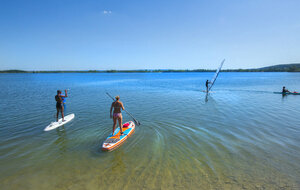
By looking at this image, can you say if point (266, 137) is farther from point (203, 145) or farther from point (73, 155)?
point (73, 155)

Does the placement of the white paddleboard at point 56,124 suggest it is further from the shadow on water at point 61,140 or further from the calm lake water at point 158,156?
the calm lake water at point 158,156

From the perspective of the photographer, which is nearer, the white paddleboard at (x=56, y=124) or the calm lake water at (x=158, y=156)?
the calm lake water at (x=158, y=156)

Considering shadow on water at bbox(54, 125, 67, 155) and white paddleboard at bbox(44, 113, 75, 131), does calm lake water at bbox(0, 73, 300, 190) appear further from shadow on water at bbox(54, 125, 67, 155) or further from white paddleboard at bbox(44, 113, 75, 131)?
white paddleboard at bbox(44, 113, 75, 131)

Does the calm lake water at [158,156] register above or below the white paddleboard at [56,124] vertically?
below

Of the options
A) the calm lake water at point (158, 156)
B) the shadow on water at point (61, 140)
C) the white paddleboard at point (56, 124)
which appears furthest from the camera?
the white paddleboard at point (56, 124)

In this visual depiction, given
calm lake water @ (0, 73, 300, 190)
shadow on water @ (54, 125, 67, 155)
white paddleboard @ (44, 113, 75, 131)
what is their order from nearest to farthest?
calm lake water @ (0, 73, 300, 190), shadow on water @ (54, 125, 67, 155), white paddleboard @ (44, 113, 75, 131)

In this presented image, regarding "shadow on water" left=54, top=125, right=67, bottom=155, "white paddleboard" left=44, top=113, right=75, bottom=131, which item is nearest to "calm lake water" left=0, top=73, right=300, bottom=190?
Answer: "shadow on water" left=54, top=125, right=67, bottom=155

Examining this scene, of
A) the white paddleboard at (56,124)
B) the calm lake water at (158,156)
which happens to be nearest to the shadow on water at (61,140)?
the calm lake water at (158,156)

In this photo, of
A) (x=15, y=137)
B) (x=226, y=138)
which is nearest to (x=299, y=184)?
(x=226, y=138)

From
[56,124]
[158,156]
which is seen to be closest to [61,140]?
[56,124]

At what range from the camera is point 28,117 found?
1280 cm

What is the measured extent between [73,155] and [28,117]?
895 centimetres

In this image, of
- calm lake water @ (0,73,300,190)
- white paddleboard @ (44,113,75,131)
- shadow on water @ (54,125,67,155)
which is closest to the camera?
calm lake water @ (0,73,300,190)

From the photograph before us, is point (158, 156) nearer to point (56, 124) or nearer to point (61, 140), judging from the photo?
point (61, 140)
